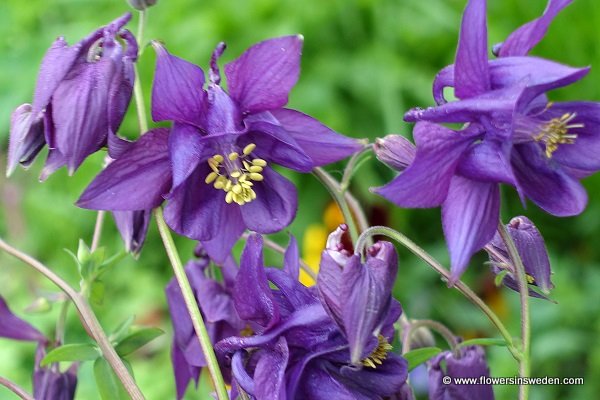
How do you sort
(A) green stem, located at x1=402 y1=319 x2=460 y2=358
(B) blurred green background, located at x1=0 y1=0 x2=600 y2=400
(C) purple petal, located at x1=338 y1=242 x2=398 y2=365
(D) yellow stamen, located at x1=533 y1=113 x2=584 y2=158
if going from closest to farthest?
(C) purple petal, located at x1=338 y1=242 x2=398 y2=365 < (D) yellow stamen, located at x1=533 y1=113 x2=584 y2=158 < (A) green stem, located at x1=402 y1=319 x2=460 y2=358 < (B) blurred green background, located at x1=0 y1=0 x2=600 y2=400

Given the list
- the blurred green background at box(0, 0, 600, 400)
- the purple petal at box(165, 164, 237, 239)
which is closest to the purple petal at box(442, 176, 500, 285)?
the purple petal at box(165, 164, 237, 239)

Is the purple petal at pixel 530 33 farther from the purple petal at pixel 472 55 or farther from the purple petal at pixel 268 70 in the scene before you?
the purple petal at pixel 268 70

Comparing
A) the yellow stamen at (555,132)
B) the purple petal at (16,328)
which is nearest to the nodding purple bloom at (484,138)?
the yellow stamen at (555,132)

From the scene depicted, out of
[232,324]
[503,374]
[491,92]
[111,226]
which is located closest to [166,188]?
[232,324]

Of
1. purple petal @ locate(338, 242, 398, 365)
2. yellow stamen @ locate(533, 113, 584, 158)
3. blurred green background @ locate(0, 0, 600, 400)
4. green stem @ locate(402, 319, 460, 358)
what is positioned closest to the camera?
purple petal @ locate(338, 242, 398, 365)

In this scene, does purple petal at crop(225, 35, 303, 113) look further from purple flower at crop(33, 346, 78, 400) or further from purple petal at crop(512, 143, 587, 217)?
purple flower at crop(33, 346, 78, 400)
